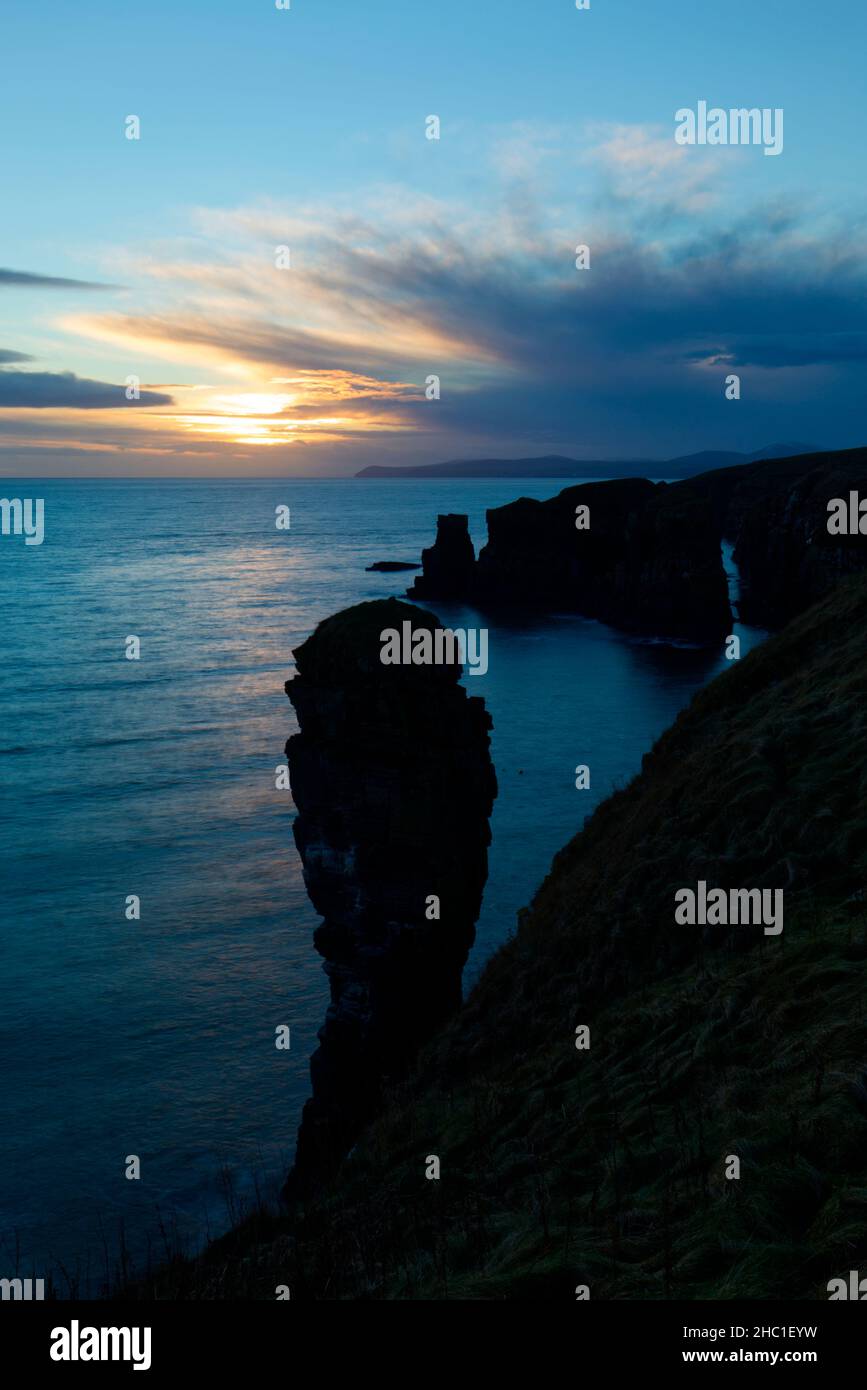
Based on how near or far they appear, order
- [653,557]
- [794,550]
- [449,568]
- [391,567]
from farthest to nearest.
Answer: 1. [391,567]
2. [449,568]
3. [653,557]
4. [794,550]

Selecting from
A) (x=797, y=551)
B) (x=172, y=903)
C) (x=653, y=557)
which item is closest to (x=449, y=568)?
(x=653, y=557)

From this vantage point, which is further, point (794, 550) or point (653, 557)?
point (653, 557)

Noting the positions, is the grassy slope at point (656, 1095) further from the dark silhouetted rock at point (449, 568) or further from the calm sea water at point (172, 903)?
the dark silhouetted rock at point (449, 568)

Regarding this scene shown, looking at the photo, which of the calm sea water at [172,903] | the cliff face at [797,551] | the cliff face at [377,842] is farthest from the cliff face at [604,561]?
the cliff face at [377,842]

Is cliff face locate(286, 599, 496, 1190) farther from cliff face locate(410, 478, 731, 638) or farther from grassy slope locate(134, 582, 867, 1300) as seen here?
cliff face locate(410, 478, 731, 638)

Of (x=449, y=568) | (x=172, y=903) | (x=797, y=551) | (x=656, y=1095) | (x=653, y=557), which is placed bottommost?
(x=172, y=903)

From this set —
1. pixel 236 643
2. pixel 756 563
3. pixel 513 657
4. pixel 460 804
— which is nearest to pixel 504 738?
pixel 513 657

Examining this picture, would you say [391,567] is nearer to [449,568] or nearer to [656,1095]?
[449,568]
